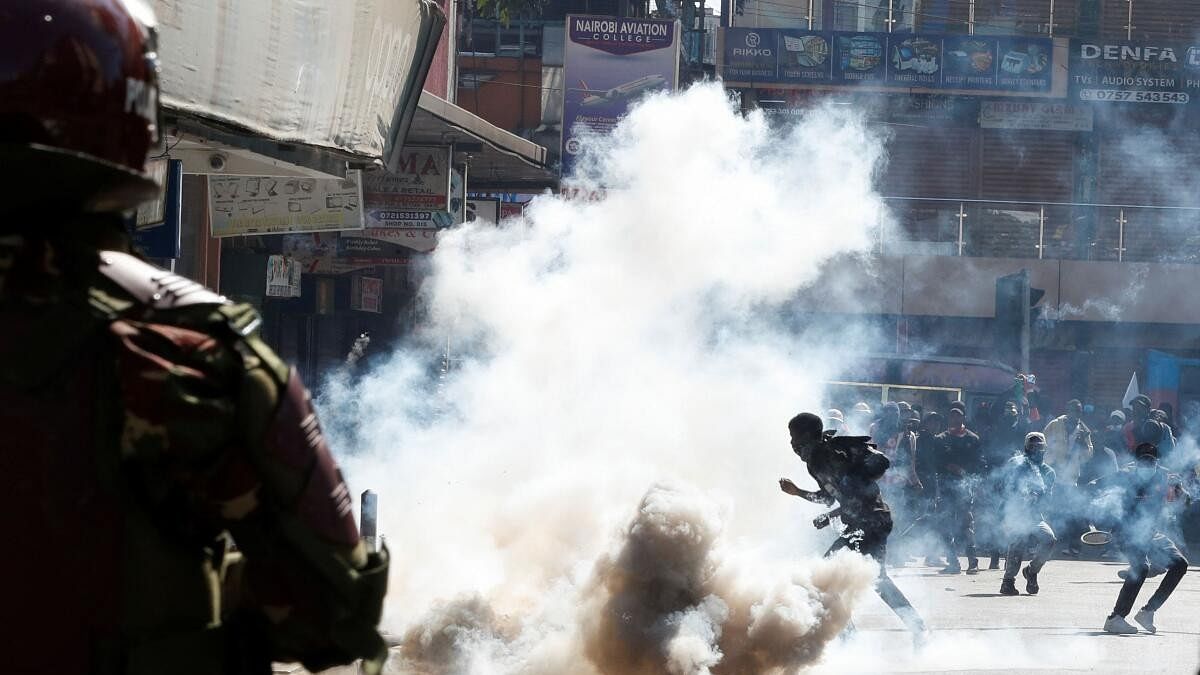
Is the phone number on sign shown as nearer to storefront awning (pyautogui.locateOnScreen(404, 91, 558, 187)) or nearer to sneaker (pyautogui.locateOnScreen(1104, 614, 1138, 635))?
storefront awning (pyautogui.locateOnScreen(404, 91, 558, 187))

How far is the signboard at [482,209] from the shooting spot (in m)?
18.0

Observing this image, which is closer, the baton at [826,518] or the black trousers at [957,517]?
the baton at [826,518]

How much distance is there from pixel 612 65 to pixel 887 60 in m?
9.28

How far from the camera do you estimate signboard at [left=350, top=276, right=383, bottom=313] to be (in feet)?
70.0

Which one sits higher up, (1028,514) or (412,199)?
(412,199)

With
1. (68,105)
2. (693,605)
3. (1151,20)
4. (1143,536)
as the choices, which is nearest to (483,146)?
(1143,536)

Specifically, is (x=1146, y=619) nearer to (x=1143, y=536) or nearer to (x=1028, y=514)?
(x=1143, y=536)

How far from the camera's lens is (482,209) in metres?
18.1

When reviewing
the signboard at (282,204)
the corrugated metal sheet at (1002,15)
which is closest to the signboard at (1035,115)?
the corrugated metal sheet at (1002,15)

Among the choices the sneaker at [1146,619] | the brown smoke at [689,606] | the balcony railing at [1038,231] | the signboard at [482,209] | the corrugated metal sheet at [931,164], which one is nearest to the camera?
the brown smoke at [689,606]

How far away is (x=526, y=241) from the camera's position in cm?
1519

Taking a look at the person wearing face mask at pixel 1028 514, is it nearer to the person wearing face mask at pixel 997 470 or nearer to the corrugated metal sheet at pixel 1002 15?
the person wearing face mask at pixel 997 470

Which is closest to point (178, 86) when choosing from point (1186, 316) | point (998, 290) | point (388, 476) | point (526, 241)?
point (388, 476)

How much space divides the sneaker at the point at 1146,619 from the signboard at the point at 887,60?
20.4m
